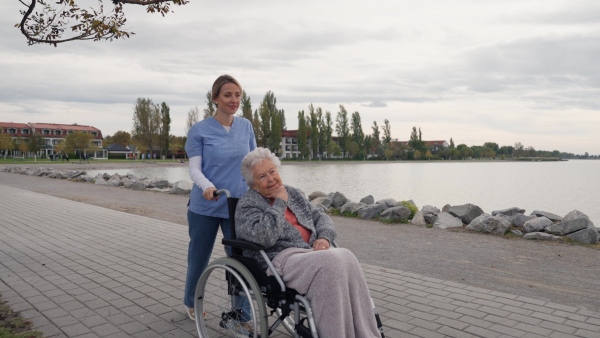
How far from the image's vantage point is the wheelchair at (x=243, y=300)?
277 cm

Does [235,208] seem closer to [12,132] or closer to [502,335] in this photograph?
[502,335]

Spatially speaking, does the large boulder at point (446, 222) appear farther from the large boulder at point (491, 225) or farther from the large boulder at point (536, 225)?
the large boulder at point (536, 225)

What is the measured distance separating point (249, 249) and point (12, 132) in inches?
4066

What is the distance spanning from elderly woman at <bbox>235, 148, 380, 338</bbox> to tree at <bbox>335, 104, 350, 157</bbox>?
8903 cm

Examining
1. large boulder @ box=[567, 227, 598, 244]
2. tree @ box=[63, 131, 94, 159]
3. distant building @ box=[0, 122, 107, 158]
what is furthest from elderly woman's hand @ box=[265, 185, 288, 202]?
distant building @ box=[0, 122, 107, 158]

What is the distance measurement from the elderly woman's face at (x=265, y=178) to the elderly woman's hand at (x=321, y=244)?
1.36 feet

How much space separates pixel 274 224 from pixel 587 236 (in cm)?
583

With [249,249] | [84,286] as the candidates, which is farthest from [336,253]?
[84,286]

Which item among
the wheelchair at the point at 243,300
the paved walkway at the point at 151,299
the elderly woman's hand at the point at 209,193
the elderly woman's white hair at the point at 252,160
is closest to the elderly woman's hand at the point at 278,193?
the elderly woman's white hair at the point at 252,160

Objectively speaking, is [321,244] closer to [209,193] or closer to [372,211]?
[209,193]

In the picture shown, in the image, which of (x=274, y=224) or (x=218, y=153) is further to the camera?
(x=218, y=153)

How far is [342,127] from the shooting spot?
92375mm

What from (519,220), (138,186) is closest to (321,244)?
(519,220)

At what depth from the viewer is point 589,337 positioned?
11.0 ft
